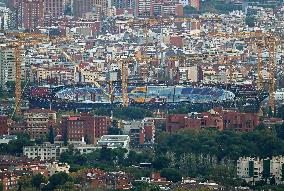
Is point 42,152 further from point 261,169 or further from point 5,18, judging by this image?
point 5,18

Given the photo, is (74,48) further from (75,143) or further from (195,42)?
(75,143)

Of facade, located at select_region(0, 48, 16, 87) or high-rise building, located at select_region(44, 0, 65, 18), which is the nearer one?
facade, located at select_region(0, 48, 16, 87)

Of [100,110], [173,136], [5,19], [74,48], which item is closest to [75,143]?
[173,136]

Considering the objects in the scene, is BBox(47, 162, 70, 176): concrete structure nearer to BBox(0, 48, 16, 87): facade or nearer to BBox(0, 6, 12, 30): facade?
BBox(0, 48, 16, 87): facade

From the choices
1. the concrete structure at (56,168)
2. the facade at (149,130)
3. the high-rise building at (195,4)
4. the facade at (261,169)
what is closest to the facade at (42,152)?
the concrete structure at (56,168)

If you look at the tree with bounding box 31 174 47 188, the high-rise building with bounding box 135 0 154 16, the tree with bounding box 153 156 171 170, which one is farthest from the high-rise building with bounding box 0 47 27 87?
the high-rise building with bounding box 135 0 154 16

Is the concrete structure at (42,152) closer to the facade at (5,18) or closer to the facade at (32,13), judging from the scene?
the facade at (5,18)

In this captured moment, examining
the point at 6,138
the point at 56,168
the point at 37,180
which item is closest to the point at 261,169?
the point at 56,168
